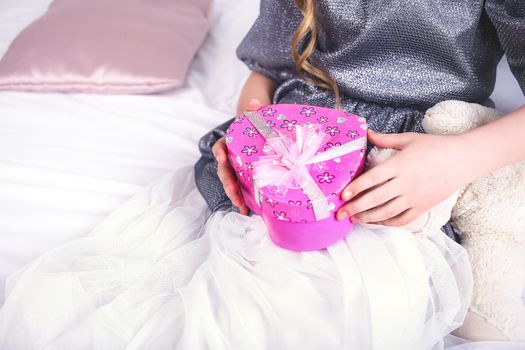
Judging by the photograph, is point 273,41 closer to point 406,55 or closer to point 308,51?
point 308,51

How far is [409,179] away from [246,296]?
21 cm

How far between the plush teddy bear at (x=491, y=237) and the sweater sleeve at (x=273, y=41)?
0.93 ft

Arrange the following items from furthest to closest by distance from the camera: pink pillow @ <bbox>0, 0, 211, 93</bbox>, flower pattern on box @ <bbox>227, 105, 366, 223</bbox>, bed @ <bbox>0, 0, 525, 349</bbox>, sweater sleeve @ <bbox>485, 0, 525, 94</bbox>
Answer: pink pillow @ <bbox>0, 0, 211, 93</bbox>
bed @ <bbox>0, 0, 525, 349</bbox>
sweater sleeve @ <bbox>485, 0, 525, 94</bbox>
flower pattern on box @ <bbox>227, 105, 366, 223</bbox>

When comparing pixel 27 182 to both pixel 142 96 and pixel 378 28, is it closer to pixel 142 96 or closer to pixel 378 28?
pixel 142 96

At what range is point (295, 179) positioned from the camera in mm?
509

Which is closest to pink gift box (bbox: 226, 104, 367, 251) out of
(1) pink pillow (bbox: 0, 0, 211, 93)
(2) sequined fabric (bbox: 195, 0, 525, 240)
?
(2) sequined fabric (bbox: 195, 0, 525, 240)

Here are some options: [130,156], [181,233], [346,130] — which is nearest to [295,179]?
[346,130]

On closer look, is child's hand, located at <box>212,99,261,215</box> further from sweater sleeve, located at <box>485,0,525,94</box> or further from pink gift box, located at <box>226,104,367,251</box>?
sweater sleeve, located at <box>485,0,525,94</box>

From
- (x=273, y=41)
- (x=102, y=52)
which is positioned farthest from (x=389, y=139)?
(x=102, y=52)

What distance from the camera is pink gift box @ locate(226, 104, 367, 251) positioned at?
19.9 inches

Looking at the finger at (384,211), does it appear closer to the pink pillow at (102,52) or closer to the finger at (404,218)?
the finger at (404,218)

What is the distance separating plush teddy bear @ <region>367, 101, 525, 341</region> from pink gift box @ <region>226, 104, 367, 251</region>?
0.18 ft

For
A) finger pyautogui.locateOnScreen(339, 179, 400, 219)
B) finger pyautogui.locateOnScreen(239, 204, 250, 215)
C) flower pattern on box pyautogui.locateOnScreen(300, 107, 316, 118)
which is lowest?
finger pyautogui.locateOnScreen(239, 204, 250, 215)

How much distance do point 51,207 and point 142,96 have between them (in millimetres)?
326
